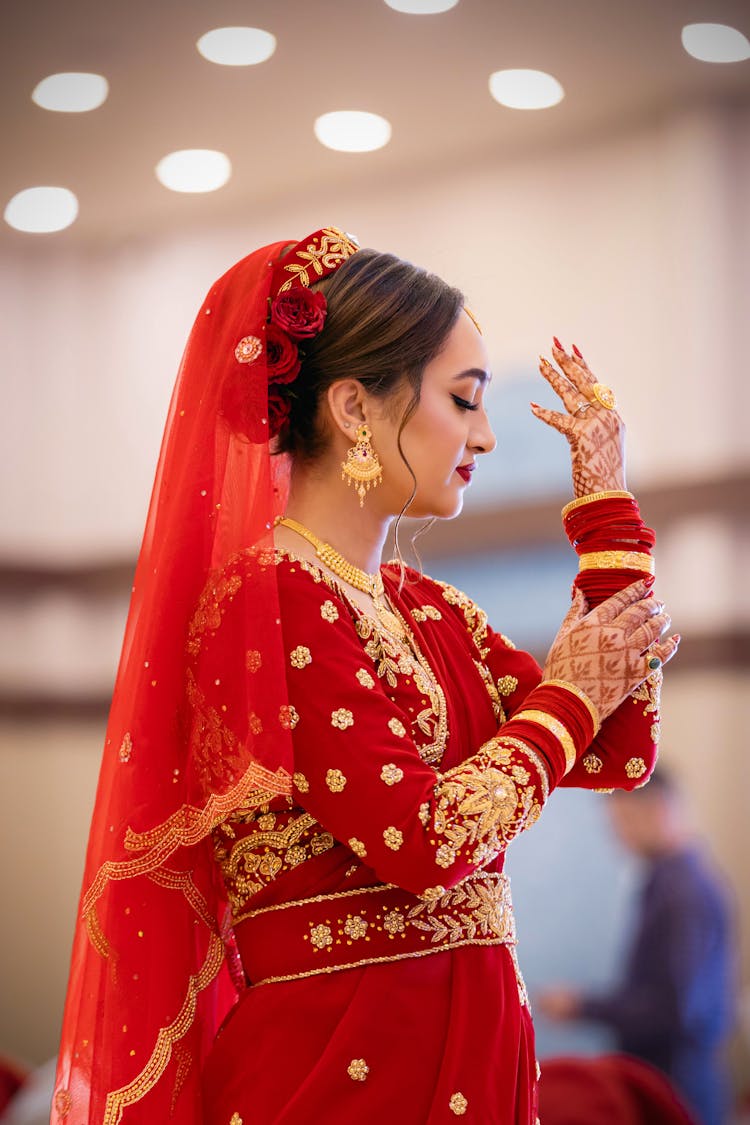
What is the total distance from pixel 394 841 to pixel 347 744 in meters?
0.10

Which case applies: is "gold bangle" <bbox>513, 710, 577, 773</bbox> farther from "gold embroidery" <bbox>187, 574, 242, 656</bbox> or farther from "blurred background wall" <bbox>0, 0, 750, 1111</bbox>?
"blurred background wall" <bbox>0, 0, 750, 1111</bbox>

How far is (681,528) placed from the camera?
147 inches

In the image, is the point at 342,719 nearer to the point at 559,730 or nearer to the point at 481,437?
the point at 559,730

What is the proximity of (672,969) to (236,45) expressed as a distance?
270 centimetres

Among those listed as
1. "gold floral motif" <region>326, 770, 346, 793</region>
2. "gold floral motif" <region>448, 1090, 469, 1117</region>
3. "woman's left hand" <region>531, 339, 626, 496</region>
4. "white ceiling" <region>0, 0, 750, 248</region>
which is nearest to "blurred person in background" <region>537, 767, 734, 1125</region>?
"white ceiling" <region>0, 0, 750, 248</region>

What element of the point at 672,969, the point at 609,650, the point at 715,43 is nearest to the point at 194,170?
the point at 715,43

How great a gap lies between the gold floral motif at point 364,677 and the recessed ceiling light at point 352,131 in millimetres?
2829

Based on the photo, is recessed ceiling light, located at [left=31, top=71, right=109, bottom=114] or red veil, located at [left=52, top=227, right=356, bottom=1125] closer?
red veil, located at [left=52, top=227, right=356, bottom=1125]

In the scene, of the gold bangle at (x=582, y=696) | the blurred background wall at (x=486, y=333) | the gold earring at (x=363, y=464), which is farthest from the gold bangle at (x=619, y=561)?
the blurred background wall at (x=486, y=333)

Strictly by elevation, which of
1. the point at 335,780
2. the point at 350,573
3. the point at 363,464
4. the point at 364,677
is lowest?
the point at 335,780

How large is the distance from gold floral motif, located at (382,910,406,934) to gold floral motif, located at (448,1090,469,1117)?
0.53 feet

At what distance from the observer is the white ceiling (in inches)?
146

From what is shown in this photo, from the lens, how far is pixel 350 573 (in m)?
1.48

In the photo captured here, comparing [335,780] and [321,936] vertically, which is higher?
[335,780]
